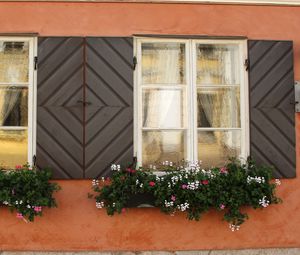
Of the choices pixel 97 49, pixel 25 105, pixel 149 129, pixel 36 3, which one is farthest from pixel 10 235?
pixel 36 3

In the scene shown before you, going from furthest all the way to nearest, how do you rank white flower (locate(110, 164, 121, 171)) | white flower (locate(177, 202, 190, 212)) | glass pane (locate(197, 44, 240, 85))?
glass pane (locate(197, 44, 240, 85))
white flower (locate(110, 164, 121, 171))
white flower (locate(177, 202, 190, 212))

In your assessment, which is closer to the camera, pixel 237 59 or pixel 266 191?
pixel 266 191

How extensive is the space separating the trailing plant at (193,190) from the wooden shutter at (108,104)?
18 centimetres

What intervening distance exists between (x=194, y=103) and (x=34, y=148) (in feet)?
5.78

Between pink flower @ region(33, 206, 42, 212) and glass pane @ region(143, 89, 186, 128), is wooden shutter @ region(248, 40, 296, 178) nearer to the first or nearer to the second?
glass pane @ region(143, 89, 186, 128)

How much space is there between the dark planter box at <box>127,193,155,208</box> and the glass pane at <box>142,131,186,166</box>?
16.4 inches

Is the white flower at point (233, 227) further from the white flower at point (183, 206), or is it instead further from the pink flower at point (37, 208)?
the pink flower at point (37, 208)

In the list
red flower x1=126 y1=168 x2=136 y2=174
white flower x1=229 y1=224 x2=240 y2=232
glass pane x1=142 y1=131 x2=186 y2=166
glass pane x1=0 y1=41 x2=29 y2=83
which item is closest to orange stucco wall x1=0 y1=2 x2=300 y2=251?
white flower x1=229 y1=224 x2=240 y2=232

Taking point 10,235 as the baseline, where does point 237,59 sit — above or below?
above

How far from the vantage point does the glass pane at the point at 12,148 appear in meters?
4.96

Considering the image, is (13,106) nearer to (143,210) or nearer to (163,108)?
(163,108)

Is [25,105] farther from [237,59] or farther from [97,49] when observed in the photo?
[237,59]

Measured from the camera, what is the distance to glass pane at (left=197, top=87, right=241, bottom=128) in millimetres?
5156

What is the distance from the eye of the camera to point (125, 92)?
16.2ft
